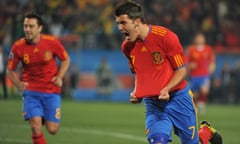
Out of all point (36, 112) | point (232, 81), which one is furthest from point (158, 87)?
point (232, 81)

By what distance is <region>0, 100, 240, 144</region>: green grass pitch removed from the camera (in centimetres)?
1341

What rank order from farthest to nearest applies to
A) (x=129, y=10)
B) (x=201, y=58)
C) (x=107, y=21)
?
1. (x=107, y=21)
2. (x=201, y=58)
3. (x=129, y=10)

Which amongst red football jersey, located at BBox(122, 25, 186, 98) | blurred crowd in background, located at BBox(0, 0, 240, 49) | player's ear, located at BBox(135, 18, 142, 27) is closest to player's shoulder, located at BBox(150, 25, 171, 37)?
red football jersey, located at BBox(122, 25, 186, 98)

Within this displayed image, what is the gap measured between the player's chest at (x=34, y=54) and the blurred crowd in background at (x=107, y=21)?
15844mm

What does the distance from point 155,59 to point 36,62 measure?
3.56 metres

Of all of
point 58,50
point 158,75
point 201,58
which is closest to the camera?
point 158,75

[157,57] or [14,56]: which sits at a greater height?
[157,57]

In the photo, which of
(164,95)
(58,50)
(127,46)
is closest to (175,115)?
(164,95)

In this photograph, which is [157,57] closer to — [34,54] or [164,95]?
[164,95]

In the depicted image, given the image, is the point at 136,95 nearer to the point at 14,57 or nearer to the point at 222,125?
the point at 14,57

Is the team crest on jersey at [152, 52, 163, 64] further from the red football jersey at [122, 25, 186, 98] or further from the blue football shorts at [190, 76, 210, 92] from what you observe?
the blue football shorts at [190, 76, 210, 92]

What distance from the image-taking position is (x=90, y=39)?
1096 inches

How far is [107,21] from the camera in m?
27.8

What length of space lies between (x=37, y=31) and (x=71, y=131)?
4.51m
